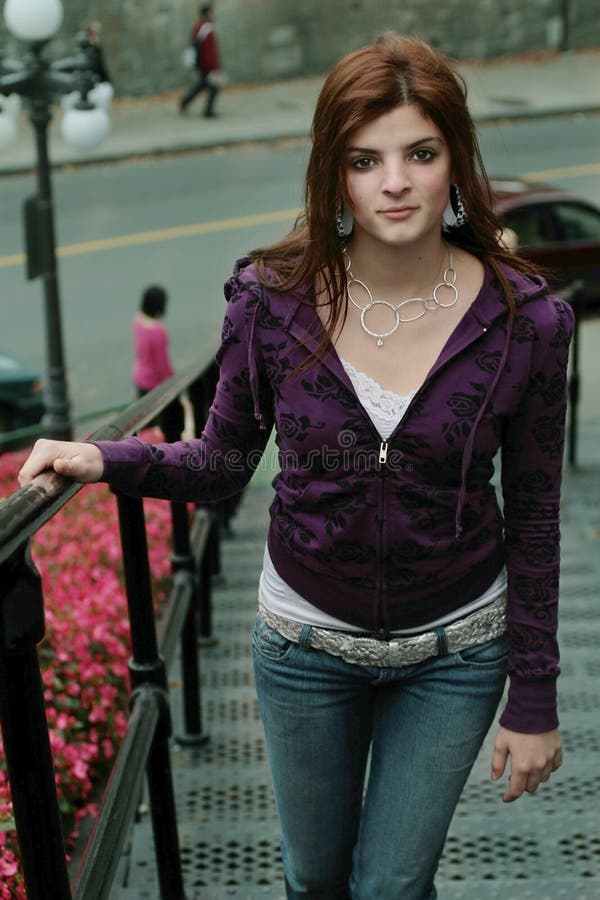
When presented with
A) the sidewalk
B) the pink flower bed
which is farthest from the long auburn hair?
the sidewalk

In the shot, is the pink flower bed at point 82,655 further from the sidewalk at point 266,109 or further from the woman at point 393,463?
the sidewalk at point 266,109

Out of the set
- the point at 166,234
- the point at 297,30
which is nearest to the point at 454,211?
the point at 166,234

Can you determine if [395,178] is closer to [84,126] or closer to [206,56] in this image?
[84,126]

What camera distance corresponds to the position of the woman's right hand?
2055mm

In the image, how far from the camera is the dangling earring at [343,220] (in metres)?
2.26

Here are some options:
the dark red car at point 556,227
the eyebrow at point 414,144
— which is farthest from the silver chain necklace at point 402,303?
the dark red car at point 556,227

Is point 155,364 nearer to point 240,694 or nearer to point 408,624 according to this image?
point 240,694

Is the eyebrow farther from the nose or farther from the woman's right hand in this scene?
the woman's right hand

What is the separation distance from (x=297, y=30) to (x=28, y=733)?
75.4 feet

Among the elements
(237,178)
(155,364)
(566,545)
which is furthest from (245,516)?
(237,178)

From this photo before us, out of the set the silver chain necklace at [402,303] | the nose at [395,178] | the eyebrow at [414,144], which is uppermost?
the eyebrow at [414,144]

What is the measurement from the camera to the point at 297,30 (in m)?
23.5

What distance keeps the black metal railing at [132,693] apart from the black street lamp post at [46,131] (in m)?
5.80

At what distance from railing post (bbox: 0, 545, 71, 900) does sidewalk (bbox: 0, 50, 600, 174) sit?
1790cm
